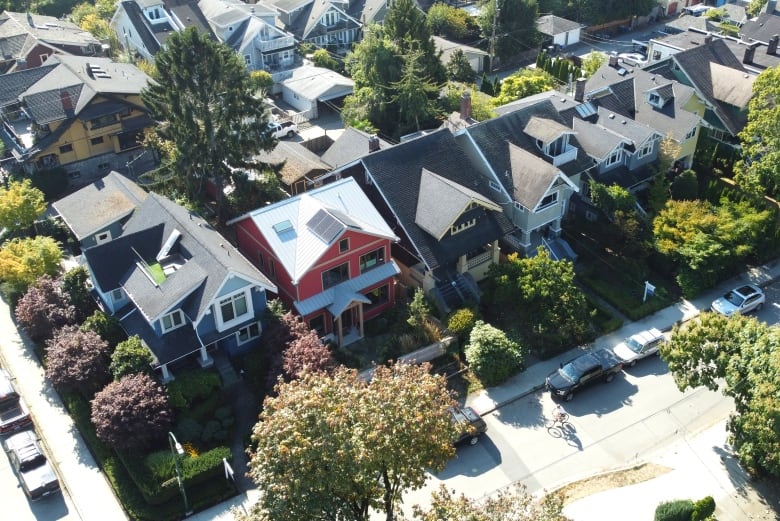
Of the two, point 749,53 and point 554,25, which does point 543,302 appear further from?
point 554,25

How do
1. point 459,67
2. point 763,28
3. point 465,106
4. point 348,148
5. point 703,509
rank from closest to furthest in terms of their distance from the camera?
point 703,509
point 465,106
point 348,148
point 459,67
point 763,28

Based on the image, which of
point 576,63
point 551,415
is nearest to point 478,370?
point 551,415

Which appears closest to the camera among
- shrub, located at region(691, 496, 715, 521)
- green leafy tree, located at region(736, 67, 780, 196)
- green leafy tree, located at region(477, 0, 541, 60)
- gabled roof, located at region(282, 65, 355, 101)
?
shrub, located at region(691, 496, 715, 521)

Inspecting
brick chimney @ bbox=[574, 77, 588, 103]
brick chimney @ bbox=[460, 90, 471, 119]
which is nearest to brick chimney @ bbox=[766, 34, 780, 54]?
brick chimney @ bbox=[574, 77, 588, 103]

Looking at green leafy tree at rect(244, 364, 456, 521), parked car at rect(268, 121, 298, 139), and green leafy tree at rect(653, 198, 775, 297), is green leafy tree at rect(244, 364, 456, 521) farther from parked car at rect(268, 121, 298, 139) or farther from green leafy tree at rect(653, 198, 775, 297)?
parked car at rect(268, 121, 298, 139)

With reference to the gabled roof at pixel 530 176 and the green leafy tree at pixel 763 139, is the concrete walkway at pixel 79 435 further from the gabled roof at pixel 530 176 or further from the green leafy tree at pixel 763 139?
the gabled roof at pixel 530 176

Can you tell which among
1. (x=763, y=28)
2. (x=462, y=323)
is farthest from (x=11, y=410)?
(x=763, y=28)
